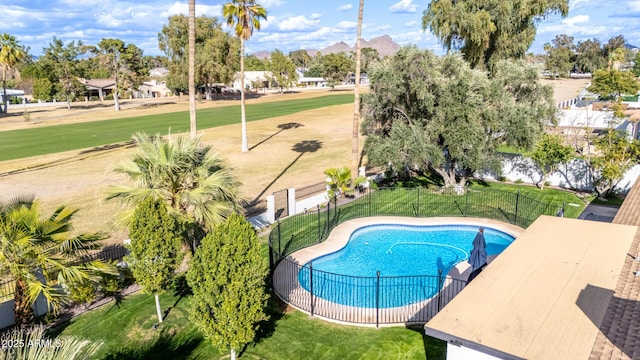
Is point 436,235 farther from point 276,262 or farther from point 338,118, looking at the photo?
point 338,118

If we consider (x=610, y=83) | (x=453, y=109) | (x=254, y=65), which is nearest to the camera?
(x=453, y=109)

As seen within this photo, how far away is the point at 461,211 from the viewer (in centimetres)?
2089

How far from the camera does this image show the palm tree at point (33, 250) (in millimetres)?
9227

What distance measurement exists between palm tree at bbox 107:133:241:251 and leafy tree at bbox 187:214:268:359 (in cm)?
318

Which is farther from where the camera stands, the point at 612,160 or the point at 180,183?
the point at 612,160

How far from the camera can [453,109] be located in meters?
20.6

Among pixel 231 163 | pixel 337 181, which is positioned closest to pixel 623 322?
pixel 337 181

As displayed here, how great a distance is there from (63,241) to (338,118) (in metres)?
48.4

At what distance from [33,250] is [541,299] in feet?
35.5

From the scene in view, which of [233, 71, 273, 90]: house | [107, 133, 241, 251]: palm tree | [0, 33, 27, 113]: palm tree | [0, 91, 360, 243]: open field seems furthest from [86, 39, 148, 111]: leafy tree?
[107, 133, 241, 251]: palm tree

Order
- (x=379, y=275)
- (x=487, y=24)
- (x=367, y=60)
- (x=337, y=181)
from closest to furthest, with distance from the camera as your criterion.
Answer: (x=379, y=275) < (x=337, y=181) < (x=487, y=24) < (x=367, y=60)

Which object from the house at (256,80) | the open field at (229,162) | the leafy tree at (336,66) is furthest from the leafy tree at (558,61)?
the open field at (229,162)

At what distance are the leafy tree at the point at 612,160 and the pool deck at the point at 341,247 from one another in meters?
6.80

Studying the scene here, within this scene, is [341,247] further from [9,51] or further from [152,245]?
[9,51]
